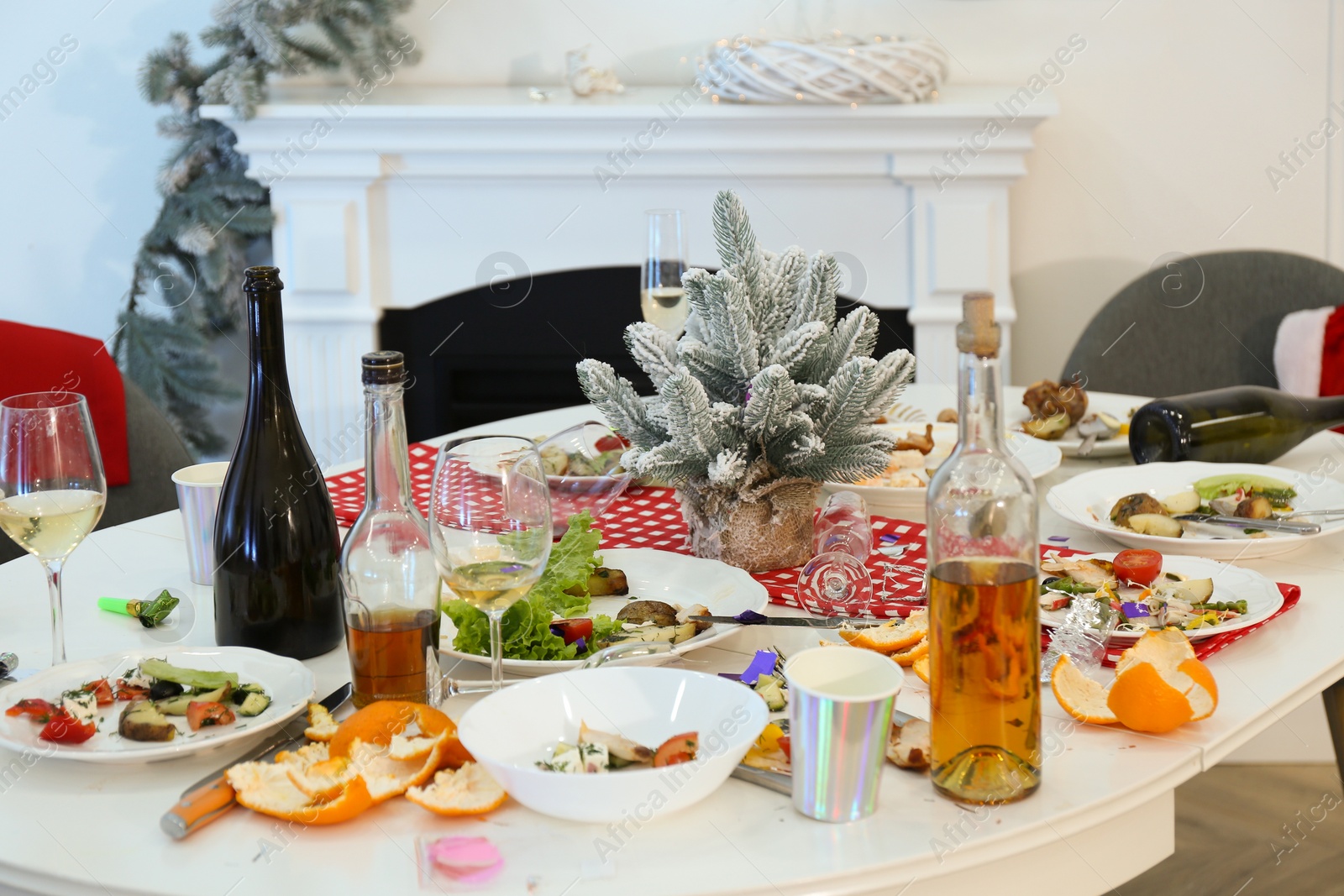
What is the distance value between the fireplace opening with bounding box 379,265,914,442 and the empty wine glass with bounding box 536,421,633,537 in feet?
4.81

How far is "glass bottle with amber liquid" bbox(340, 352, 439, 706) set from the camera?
80cm

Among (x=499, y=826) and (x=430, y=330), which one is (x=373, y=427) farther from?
(x=430, y=330)

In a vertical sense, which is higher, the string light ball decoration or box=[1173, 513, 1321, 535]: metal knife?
the string light ball decoration

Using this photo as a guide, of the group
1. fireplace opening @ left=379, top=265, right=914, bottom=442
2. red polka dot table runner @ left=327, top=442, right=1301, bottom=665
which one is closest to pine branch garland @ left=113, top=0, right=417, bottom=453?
fireplace opening @ left=379, top=265, right=914, bottom=442

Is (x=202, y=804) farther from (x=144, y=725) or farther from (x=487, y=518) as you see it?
(x=487, y=518)

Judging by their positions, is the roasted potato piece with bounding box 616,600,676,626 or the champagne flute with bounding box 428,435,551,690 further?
the roasted potato piece with bounding box 616,600,676,626

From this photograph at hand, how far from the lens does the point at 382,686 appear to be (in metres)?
0.80

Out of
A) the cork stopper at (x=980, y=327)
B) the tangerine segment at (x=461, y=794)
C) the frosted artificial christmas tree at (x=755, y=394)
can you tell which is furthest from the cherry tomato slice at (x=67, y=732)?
the cork stopper at (x=980, y=327)

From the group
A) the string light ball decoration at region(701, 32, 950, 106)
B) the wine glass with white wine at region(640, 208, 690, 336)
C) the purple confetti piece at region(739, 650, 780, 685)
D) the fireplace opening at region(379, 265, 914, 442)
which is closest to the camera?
the purple confetti piece at region(739, 650, 780, 685)

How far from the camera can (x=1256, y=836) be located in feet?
6.79

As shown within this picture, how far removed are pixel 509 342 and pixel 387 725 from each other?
7.46 feet

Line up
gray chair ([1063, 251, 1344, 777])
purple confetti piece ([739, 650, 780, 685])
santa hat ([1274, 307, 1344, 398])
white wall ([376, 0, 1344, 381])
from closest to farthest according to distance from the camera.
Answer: purple confetti piece ([739, 650, 780, 685])
santa hat ([1274, 307, 1344, 398])
gray chair ([1063, 251, 1344, 777])
white wall ([376, 0, 1344, 381])

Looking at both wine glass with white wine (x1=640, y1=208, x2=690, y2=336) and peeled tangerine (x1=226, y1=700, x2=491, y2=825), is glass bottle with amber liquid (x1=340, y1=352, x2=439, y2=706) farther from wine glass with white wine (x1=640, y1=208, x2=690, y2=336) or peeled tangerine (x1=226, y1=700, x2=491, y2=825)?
wine glass with white wine (x1=640, y1=208, x2=690, y2=336)

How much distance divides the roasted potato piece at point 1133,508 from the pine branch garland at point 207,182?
2121 millimetres
